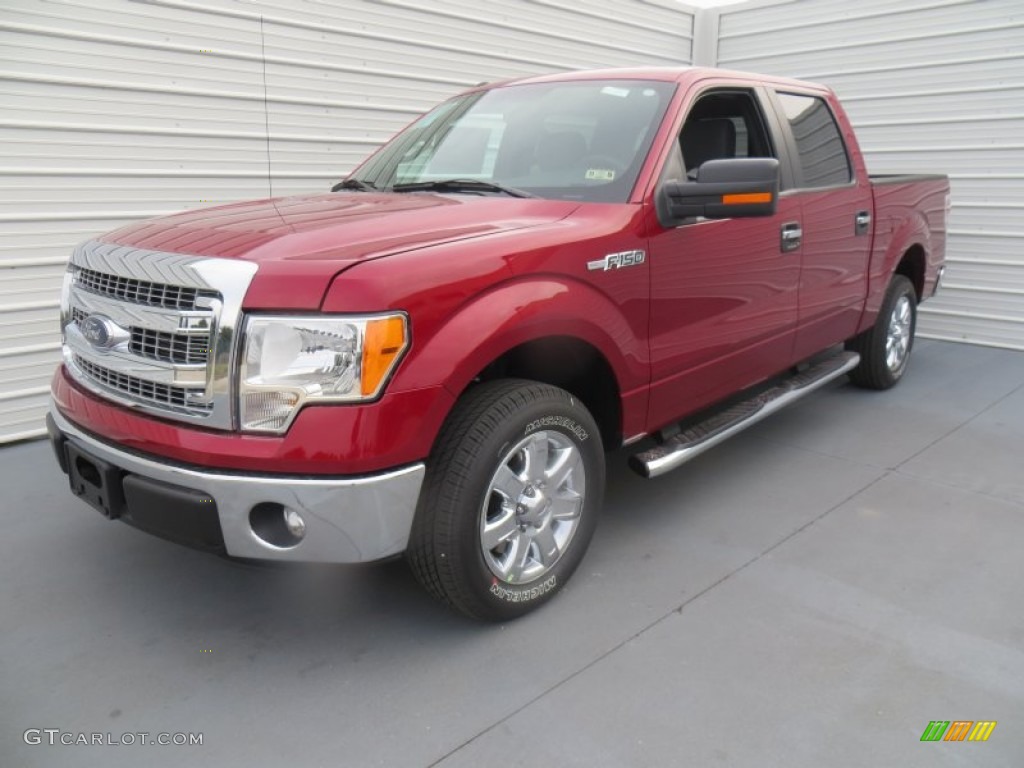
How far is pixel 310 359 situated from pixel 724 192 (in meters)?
1.62

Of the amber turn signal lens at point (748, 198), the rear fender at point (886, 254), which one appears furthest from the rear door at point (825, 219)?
the amber turn signal lens at point (748, 198)

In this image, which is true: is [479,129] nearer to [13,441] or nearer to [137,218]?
[137,218]

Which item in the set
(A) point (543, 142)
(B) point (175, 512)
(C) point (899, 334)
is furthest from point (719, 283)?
(C) point (899, 334)

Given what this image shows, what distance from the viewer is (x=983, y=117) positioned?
6.64 metres

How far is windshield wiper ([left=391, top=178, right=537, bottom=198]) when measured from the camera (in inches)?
119

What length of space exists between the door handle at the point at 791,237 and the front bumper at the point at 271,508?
7.57ft

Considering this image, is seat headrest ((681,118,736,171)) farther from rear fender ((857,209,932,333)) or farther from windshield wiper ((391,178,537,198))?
rear fender ((857,209,932,333))

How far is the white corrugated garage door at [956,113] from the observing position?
654cm

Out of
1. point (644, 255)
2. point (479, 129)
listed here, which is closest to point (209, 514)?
point (644, 255)

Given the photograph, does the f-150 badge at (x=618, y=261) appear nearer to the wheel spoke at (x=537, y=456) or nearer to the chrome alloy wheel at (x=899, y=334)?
the wheel spoke at (x=537, y=456)

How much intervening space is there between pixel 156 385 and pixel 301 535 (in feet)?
2.03

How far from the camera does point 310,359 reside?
6.85 feet

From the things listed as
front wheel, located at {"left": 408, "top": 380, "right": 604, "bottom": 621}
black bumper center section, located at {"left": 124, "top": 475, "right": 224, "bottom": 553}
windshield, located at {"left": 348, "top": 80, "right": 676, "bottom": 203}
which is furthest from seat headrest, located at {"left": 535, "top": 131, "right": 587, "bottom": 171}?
black bumper center section, located at {"left": 124, "top": 475, "right": 224, "bottom": 553}

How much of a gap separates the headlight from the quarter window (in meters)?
2.74
